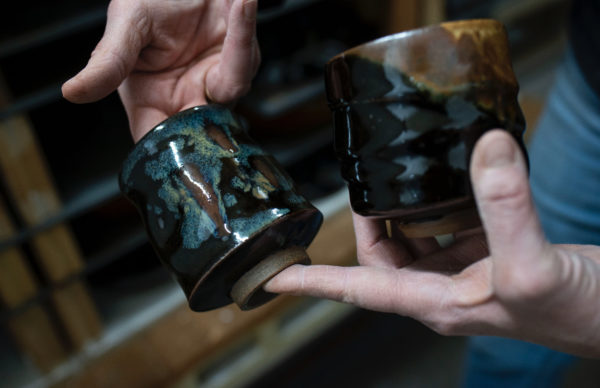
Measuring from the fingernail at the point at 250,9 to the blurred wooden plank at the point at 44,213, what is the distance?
517 mm

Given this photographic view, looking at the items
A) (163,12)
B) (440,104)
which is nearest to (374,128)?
(440,104)

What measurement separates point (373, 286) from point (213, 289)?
0.18 m

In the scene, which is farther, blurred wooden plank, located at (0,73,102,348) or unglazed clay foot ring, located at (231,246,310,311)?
blurred wooden plank, located at (0,73,102,348)

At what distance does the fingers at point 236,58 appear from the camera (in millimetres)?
566

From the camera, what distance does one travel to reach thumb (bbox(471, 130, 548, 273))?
1.30 feet

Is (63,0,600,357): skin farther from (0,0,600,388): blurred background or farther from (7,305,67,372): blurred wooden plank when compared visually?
(7,305,67,372): blurred wooden plank

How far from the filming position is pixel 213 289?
552mm

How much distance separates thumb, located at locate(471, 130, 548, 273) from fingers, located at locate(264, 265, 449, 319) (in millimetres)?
109

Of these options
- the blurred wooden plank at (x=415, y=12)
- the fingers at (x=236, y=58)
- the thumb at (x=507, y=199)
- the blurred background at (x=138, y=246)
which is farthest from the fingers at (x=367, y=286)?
the blurred wooden plank at (x=415, y=12)

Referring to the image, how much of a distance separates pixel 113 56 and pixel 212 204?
19 cm

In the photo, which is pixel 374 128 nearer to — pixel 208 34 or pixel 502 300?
pixel 502 300

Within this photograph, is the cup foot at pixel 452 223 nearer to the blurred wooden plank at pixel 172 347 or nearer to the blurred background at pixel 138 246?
the blurred background at pixel 138 246

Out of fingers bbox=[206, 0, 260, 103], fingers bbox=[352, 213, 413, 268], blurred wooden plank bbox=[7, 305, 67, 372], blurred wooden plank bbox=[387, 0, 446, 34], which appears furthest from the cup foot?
blurred wooden plank bbox=[387, 0, 446, 34]

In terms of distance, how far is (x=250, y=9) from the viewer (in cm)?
56
